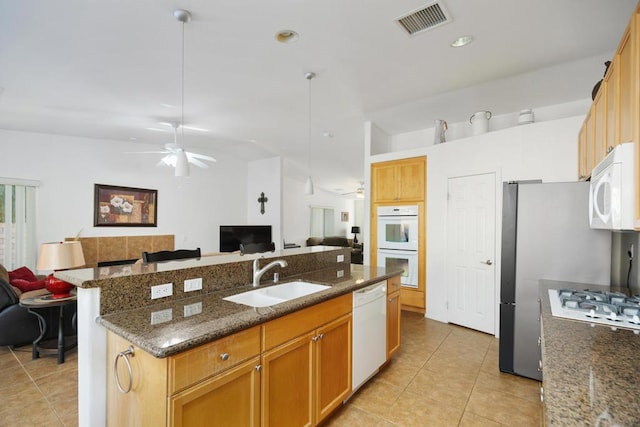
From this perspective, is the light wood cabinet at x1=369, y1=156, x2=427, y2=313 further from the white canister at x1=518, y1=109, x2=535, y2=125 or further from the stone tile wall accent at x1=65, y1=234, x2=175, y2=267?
the stone tile wall accent at x1=65, y1=234, x2=175, y2=267

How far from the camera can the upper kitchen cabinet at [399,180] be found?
Result: 174 inches

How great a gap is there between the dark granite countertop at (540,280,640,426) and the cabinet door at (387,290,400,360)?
132 centimetres

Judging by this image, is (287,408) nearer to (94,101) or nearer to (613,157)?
(613,157)

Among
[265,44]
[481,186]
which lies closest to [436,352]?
[481,186]

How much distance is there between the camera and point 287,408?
1.61 meters

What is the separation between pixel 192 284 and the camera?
5.90 ft

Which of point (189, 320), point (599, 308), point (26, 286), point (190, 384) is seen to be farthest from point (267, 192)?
point (599, 308)

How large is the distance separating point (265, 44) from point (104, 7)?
1.16 meters

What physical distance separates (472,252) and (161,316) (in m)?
3.59

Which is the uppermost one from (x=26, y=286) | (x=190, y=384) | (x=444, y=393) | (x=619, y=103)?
(x=619, y=103)

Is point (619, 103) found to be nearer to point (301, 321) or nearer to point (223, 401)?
point (301, 321)

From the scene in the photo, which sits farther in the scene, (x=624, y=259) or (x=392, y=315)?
(x=392, y=315)

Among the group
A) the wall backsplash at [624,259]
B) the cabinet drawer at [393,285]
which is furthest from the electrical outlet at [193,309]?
the wall backsplash at [624,259]

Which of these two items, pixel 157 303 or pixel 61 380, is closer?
pixel 157 303
